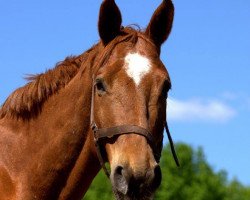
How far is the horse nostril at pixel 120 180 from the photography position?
19.8 ft

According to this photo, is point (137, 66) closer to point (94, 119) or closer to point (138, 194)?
point (94, 119)

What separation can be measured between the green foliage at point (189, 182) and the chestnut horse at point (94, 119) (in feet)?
191

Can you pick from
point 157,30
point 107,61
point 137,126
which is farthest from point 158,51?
point 137,126

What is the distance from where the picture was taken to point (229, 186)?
230 ft

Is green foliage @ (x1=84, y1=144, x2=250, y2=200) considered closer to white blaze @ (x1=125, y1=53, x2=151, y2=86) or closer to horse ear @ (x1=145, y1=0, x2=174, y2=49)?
horse ear @ (x1=145, y1=0, x2=174, y2=49)

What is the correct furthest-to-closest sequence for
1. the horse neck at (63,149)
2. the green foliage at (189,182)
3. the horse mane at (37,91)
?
the green foliage at (189,182), the horse mane at (37,91), the horse neck at (63,149)

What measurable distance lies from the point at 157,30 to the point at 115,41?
680 millimetres

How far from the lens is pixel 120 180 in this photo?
6.12 metres

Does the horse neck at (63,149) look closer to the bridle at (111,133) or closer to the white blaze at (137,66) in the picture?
the bridle at (111,133)

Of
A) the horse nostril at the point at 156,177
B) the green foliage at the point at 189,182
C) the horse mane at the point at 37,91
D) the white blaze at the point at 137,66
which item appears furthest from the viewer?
the green foliage at the point at 189,182

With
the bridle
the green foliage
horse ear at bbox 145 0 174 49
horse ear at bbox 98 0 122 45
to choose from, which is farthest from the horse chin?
the green foliage

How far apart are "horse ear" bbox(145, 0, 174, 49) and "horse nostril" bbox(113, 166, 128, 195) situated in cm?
205

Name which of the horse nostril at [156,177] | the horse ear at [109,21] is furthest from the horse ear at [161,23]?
the horse nostril at [156,177]

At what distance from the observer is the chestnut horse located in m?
6.28
